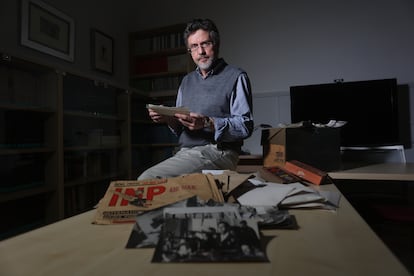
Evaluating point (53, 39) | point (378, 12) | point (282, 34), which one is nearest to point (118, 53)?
point (53, 39)

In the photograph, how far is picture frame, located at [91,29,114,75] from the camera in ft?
9.37

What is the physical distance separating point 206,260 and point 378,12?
297 centimetres

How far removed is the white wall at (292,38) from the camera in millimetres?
2473

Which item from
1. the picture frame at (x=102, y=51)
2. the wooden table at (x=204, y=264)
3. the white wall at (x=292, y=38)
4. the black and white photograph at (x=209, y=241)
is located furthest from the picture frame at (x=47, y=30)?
the black and white photograph at (x=209, y=241)

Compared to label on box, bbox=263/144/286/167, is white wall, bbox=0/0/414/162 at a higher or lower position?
higher

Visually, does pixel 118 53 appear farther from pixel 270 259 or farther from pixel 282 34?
pixel 270 259

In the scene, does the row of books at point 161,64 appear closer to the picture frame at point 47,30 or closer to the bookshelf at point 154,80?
the bookshelf at point 154,80

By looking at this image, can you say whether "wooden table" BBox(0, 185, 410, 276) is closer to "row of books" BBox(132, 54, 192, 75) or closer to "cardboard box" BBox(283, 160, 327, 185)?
"cardboard box" BBox(283, 160, 327, 185)

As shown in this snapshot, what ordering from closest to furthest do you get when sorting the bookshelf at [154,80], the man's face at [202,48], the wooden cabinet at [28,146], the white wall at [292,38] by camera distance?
the man's face at [202,48] → the wooden cabinet at [28,146] → the white wall at [292,38] → the bookshelf at [154,80]

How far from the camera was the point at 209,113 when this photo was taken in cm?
129

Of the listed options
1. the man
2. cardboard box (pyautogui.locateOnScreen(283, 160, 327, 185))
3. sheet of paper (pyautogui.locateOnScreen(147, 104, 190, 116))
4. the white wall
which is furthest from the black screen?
sheet of paper (pyautogui.locateOnScreen(147, 104, 190, 116))

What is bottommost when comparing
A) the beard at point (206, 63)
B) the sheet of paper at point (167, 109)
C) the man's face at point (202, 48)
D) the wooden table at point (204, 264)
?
the wooden table at point (204, 264)

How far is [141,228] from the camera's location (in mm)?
485

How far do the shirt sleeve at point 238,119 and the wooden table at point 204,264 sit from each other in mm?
641
